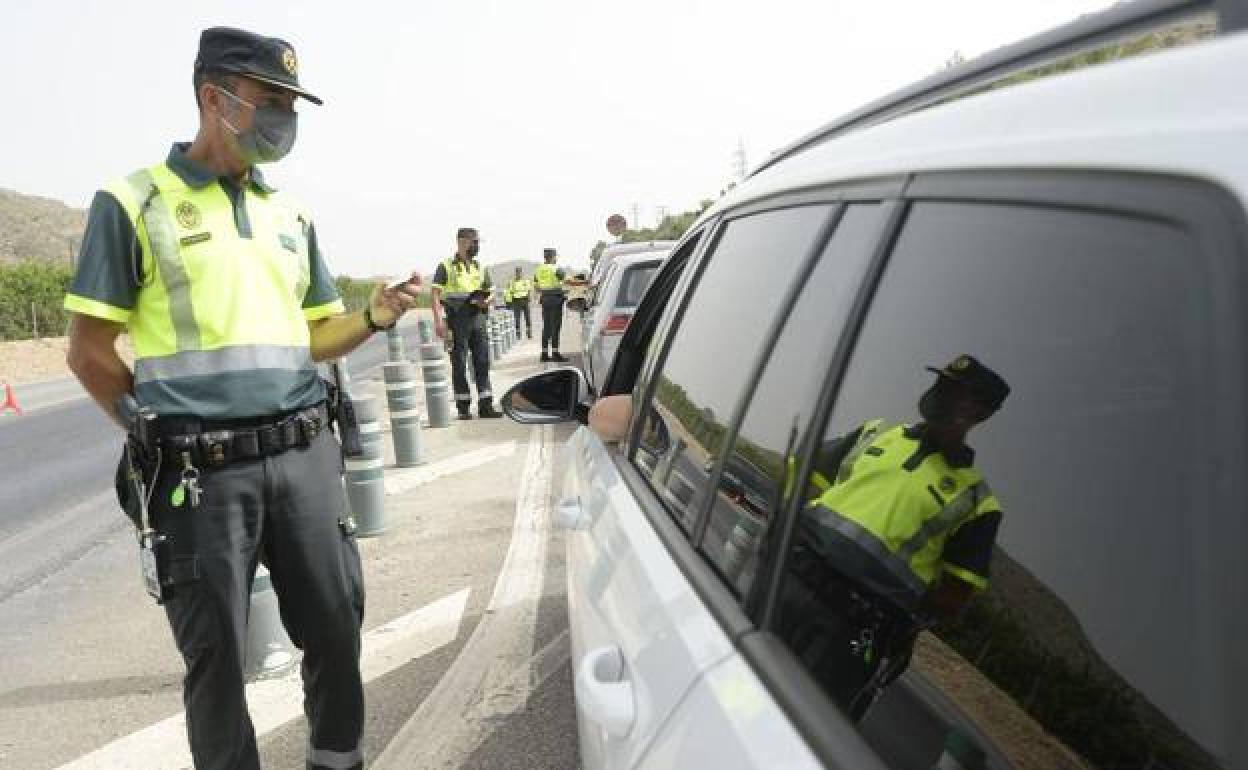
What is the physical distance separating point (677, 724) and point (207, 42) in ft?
8.69

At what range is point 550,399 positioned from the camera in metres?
3.25

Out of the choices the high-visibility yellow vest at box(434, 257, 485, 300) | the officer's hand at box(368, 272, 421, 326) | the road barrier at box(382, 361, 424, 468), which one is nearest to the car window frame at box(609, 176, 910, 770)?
the officer's hand at box(368, 272, 421, 326)

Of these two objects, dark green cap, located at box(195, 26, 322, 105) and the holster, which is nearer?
dark green cap, located at box(195, 26, 322, 105)

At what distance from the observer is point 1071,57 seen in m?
1.02

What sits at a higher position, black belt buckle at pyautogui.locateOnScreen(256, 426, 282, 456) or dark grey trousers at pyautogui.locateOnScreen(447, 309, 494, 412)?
black belt buckle at pyautogui.locateOnScreen(256, 426, 282, 456)

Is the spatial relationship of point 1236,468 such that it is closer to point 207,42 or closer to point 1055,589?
point 1055,589

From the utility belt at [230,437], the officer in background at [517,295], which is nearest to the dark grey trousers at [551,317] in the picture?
the officer in background at [517,295]

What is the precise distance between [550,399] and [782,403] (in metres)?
1.83

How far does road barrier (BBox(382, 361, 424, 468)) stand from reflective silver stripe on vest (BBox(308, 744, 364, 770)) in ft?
18.1

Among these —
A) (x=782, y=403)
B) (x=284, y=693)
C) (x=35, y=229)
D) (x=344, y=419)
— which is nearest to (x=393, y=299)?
(x=344, y=419)

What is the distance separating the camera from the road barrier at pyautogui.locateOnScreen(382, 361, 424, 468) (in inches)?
339

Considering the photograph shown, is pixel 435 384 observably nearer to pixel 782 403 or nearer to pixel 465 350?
pixel 465 350

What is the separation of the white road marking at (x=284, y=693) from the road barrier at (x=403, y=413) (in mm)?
3561

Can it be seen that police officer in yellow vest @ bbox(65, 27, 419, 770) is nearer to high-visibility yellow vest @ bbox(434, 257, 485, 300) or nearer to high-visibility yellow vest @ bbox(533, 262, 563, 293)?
high-visibility yellow vest @ bbox(434, 257, 485, 300)
